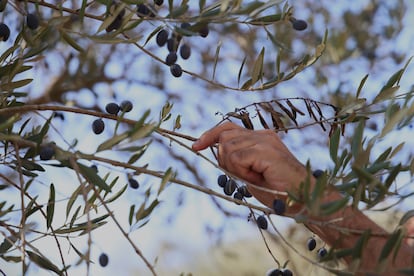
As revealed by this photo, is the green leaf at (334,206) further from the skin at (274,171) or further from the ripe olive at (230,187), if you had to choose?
the ripe olive at (230,187)

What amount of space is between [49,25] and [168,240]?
4.99 meters

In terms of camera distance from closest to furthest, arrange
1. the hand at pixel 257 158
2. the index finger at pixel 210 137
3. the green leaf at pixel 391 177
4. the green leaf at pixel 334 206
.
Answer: the green leaf at pixel 334 206
the green leaf at pixel 391 177
the hand at pixel 257 158
the index finger at pixel 210 137

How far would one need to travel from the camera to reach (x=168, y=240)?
20.6 ft

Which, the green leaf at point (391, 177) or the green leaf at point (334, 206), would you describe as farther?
the green leaf at point (391, 177)

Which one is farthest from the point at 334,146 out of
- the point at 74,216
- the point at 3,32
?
the point at 3,32

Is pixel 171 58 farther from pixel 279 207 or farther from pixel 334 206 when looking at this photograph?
pixel 334 206

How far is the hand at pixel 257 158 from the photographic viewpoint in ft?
5.01

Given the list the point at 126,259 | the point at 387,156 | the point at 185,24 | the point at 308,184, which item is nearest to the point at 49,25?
the point at 185,24

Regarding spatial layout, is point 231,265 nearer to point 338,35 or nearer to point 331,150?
point 338,35

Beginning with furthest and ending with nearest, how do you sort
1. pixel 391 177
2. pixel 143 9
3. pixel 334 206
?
pixel 143 9 < pixel 391 177 < pixel 334 206

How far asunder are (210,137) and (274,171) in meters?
0.20

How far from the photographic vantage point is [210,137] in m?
1.68

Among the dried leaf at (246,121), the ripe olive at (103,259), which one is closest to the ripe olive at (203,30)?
the dried leaf at (246,121)

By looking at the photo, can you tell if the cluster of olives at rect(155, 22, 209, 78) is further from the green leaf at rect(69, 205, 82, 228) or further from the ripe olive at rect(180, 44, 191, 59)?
the green leaf at rect(69, 205, 82, 228)
